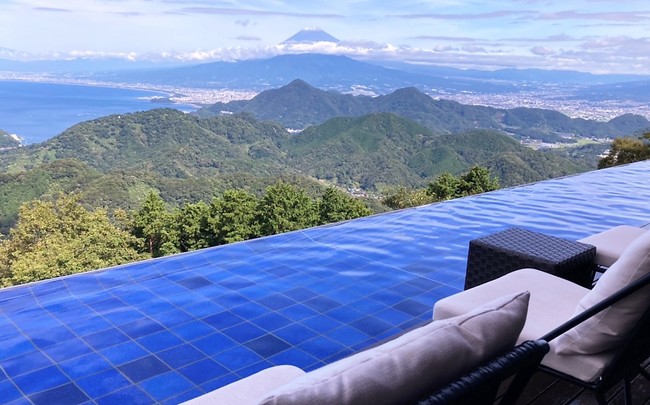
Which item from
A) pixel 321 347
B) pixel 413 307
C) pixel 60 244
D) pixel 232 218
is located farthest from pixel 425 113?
pixel 321 347

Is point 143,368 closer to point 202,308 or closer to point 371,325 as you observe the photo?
point 202,308

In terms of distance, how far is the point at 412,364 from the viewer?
76 centimetres

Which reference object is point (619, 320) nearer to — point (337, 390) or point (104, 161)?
point (337, 390)

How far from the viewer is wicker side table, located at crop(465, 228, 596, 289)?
2225 mm

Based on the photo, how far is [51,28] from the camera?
46125mm

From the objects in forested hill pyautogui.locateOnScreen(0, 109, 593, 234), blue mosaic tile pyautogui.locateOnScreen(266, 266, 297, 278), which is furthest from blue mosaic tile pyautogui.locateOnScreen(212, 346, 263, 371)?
forested hill pyautogui.locateOnScreen(0, 109, 593, 234)

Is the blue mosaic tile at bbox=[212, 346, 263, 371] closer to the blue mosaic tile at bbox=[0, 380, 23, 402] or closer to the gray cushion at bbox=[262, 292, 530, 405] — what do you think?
the blue mosaic tile at bbox=[0, 380, 23, 402]

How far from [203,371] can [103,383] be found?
0.39 m

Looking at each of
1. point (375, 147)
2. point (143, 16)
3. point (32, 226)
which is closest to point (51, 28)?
point (143, 16)

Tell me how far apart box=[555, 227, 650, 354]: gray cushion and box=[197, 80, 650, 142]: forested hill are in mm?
79810

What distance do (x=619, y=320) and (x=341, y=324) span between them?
62.6 inches

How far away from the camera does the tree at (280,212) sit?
1833cm

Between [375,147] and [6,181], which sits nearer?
[6,181]

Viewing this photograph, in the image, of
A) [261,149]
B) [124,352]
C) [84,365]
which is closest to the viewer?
[84,365]
